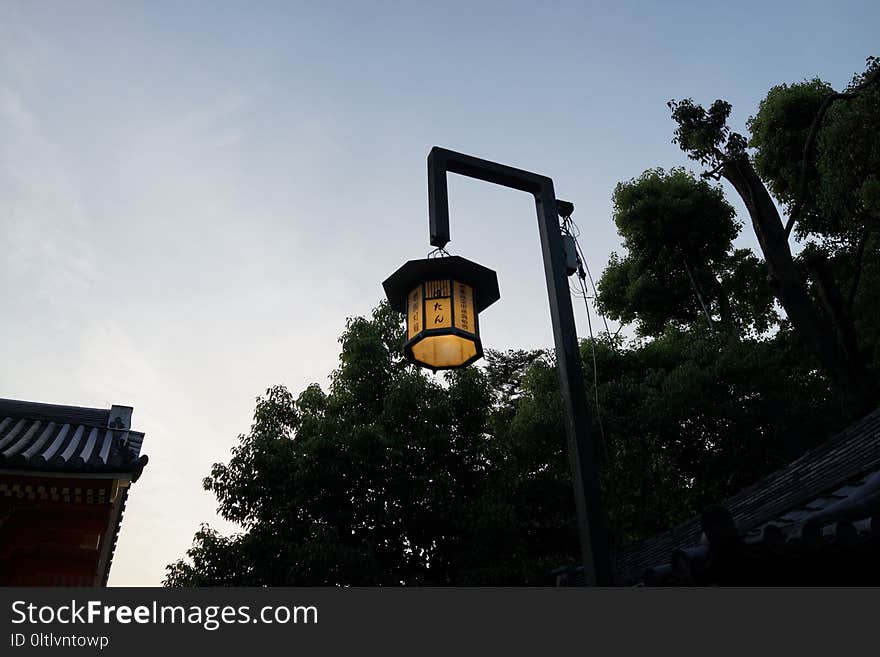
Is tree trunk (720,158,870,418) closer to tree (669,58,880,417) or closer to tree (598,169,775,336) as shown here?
tree (669,58,880,417)

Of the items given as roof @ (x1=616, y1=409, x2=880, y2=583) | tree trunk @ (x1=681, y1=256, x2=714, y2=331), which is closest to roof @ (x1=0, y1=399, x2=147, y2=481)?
roof @ (x1=616, y1=409, x2=880, y2=583)

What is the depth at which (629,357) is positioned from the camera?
1852 centimetres

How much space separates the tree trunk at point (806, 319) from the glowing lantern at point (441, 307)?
1057 cm

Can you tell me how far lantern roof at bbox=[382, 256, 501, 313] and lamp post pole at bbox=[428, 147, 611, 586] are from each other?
0.25 m

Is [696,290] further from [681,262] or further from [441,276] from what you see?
[441,276]

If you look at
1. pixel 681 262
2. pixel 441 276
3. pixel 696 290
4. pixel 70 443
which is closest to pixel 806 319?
pixel 696 290

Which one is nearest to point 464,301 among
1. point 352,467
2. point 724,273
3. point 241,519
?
point 352,467

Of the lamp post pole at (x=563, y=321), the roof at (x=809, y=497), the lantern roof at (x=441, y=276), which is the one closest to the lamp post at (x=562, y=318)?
the lamp post pole at (x=563, y=321)

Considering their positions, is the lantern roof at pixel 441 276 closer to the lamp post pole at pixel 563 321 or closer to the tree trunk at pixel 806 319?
the lamp post pole at pixel 563 321

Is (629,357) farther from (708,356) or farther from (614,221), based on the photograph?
(614,221)

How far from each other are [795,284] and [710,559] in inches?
455

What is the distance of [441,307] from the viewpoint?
4.00m

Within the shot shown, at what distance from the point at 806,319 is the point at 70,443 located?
42.8 feet

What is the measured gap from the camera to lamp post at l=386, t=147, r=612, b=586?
2.86m
